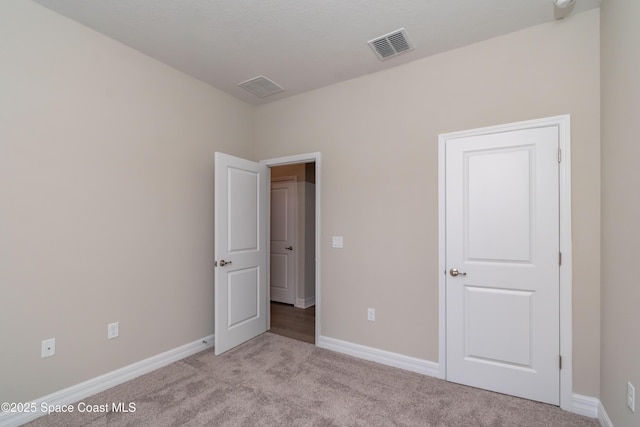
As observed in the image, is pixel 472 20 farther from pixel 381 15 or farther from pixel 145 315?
pixel 145 315

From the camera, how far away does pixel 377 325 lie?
9.27 ft

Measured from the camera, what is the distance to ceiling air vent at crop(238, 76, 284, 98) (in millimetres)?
3059

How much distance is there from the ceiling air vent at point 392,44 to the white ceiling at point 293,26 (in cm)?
5

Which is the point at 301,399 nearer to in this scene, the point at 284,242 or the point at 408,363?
the point at 408,363

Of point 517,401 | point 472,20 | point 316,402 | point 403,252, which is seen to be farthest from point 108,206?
point 517,401

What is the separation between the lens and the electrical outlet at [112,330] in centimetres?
234

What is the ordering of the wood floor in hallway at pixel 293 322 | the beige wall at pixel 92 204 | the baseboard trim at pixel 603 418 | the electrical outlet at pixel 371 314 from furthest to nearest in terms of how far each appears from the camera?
1. the wood floor in hallway at pixel 293 322
2. the electrical outlet at pixel 371 314
3. the beige wall at pixel 92 204
4. the baseboard trim at pixel 603 418

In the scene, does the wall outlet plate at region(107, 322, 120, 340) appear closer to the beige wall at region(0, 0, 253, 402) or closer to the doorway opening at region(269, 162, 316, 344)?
the beige wall at region(0, 0, 253, 402)


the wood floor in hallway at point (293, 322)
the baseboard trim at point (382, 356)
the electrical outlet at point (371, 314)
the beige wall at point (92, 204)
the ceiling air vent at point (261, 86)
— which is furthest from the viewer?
the wood floor in hallway at point (293, 322)

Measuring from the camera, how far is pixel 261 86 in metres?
3.20

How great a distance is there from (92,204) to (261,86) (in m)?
2.00

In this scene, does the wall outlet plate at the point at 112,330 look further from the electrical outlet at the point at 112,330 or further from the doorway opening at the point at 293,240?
the doorway opening at the point at 293,240

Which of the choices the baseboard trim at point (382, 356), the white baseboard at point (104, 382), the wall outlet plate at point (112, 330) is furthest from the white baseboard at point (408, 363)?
the wall outlet plate at point (112, 330)

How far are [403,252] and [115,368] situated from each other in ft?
8.76
